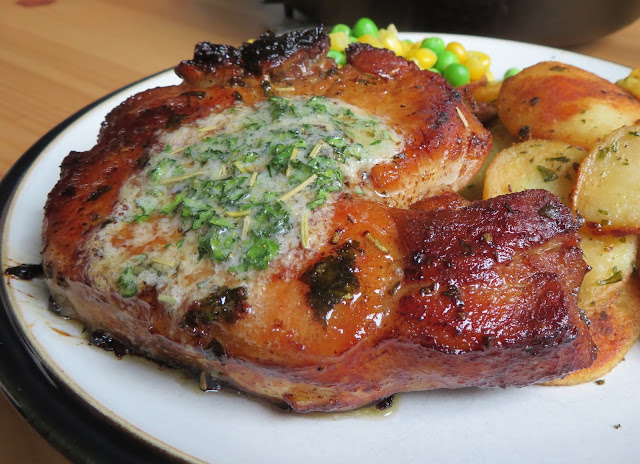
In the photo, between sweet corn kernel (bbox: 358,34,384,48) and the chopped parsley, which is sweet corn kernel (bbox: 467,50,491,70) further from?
the chopped parsley

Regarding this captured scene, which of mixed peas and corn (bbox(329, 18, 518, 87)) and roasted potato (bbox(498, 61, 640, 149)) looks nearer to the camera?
roasted potato (bbox(498, 61, 640, 149))

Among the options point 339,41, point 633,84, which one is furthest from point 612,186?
point 339,41

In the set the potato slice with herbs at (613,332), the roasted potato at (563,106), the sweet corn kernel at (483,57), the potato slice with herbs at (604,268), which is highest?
the sweet corn kernel at (483,57)

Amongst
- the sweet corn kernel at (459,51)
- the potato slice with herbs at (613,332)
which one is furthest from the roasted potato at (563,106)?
the sweet corn kernel at (459,51)

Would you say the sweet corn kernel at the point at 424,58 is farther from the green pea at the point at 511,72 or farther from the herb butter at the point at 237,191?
the herb butter at the point at 237,191

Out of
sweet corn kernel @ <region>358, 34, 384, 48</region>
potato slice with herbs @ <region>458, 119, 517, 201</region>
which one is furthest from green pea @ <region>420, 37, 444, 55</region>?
potato slice with herbs @ <region>458, 119, 517, 201</region>

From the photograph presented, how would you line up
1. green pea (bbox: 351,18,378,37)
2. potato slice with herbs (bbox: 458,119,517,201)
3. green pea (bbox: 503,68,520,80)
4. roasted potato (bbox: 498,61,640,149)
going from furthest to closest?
green pea (bbox: 351,18,378,37)
green pea (bbox: 503,68,520,80)
potato slice with herbs (bbox: 458,119,517,201)
roasted potato (bbox: 498,61,640,149)

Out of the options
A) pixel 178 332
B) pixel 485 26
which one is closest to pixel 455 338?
pixel 178 332

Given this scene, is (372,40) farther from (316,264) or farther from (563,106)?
(316,264)
